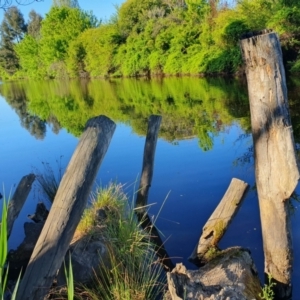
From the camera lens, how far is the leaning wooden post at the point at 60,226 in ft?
8.42

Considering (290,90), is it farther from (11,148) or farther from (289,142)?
(289,142)

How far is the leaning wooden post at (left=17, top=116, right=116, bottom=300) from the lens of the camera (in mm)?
2566

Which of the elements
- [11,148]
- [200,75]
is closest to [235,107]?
[11,148]

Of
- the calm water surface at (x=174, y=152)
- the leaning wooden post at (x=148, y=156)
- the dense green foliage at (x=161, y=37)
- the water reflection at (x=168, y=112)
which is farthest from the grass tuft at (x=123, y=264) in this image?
the dense green foliage at (x=161, y=37)

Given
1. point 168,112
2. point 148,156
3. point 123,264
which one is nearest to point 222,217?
point 123,264

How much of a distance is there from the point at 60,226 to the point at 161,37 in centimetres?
3488

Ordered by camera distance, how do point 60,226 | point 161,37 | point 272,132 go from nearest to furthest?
A: 1. point 60,226
2. point 272,132
3. point 161,37

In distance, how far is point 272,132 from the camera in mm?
3107

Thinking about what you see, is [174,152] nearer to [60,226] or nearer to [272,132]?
[272,132]

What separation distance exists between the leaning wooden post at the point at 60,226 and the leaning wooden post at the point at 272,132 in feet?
4.46

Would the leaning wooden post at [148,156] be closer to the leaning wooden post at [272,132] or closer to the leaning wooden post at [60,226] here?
the leaning wooden post at [272,132]

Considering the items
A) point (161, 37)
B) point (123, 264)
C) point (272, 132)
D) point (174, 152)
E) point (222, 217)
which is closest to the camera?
point (272, 132)

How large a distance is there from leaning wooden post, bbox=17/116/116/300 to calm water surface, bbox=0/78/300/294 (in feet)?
7.45

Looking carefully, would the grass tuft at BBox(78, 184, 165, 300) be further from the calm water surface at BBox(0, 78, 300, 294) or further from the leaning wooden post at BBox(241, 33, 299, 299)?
the leaning wooden post at BBox(241, 33, 299, 299)
